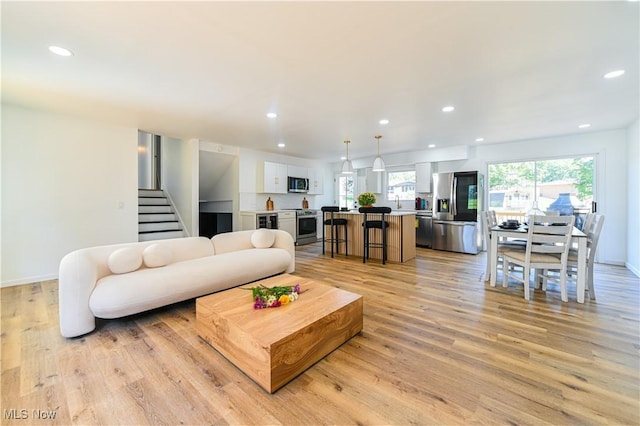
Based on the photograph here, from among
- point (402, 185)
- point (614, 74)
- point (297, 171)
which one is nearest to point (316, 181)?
point (297, 171)

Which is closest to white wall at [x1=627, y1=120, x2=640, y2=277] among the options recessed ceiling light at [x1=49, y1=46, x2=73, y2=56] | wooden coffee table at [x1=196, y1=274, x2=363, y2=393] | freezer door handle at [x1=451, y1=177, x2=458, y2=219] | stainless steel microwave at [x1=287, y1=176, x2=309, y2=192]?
freezer door handle at [x1=451, y1=177, x2=458, y2=219]

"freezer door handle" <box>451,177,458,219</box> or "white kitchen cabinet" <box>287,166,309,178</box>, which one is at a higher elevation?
"white kitchen cabinet" <box>287,166,309,178</box>

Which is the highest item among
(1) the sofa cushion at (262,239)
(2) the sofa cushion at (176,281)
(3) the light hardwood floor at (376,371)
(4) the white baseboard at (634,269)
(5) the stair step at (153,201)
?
(5) the stair step at (153,201)

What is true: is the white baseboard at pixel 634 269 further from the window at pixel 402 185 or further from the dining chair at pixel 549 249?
the window at pixel 402 185

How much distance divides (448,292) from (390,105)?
2.58m

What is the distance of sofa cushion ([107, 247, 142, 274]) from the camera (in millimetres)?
2566

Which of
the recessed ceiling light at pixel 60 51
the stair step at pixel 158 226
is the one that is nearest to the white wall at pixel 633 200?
the recessed ceiling light at pixel 60 51

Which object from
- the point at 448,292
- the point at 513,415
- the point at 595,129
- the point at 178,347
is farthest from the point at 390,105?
the point at 595,129

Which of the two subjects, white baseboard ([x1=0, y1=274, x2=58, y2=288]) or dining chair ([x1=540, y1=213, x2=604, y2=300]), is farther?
white baseboard ([x1=0, y1=274, x2=58, y2=288])

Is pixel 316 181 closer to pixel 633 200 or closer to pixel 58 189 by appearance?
pixel 58 189

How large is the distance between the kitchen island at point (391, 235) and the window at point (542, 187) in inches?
92.7

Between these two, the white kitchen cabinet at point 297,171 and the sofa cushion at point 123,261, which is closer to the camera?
the sofa cushion at point 123,261

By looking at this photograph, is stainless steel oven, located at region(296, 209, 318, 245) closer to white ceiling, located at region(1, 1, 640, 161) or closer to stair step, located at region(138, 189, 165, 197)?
white ceiling, located at region(1, 1, 640, 161)

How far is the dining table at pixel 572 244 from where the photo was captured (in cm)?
299
